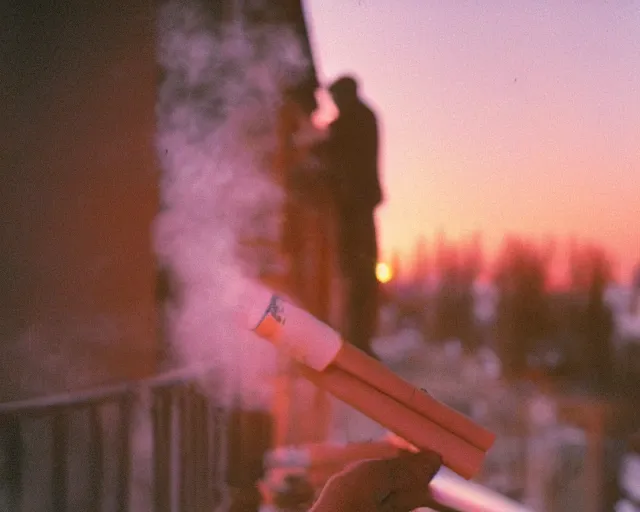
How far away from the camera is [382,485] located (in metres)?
0.64

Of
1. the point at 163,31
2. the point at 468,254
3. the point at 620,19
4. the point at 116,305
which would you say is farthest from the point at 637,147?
the point at 116,305

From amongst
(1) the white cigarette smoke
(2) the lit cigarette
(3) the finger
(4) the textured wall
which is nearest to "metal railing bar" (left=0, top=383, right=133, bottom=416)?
(4) the textured wall

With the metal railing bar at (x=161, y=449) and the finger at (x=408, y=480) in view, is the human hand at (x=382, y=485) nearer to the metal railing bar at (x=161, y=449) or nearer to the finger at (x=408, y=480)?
the finger at (x=408, y=480)

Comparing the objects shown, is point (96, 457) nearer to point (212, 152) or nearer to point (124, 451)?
point (124, 451)

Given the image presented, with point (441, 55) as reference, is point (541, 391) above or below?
below

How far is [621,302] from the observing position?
3.28ft

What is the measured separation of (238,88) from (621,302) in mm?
802

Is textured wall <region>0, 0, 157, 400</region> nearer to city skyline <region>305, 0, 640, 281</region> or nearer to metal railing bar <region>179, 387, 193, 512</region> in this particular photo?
metal railing bar <region>179, 387, 193, 512</region>

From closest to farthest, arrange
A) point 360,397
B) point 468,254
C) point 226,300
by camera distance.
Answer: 1. point 360,397
2. point 226,300
3. point 468,254

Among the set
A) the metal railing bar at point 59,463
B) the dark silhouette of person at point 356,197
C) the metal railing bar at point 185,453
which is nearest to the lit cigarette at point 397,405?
the dark silhouette of person at point 356,197

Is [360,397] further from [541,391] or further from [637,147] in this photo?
[637,147]

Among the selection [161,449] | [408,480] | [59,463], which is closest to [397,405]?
[408,480]

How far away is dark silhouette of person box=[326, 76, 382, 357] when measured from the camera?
3.12 ft

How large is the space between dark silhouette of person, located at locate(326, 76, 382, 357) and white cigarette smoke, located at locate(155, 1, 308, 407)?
110 millimetres
